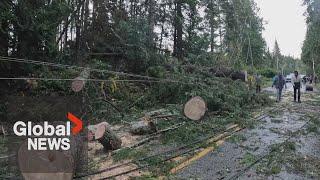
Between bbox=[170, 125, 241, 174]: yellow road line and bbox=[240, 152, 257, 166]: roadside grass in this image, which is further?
bbox=[240, 152, 257, 166]: roadside grass

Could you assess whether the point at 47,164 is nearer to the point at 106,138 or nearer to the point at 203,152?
the point at 106,138

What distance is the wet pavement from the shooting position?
20.9 ft

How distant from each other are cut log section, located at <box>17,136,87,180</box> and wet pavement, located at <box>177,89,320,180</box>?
204 centimetres

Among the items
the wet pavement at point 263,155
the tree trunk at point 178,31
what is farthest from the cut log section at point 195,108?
the tree trunk at point 178,31

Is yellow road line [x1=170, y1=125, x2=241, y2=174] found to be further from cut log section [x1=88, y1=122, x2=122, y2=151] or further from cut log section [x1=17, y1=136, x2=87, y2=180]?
cut log section [x1=17, y1=136, x2=87, y2=180]

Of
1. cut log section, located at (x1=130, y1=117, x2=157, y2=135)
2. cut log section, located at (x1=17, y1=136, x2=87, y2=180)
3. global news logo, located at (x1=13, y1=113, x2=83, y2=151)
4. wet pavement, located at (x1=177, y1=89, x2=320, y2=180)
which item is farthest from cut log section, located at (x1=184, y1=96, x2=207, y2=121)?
cut log section, located at (x1=17, y1=136, x2=87, y2=180)

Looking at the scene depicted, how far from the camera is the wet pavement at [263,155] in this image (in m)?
6.36

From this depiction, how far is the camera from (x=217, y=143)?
865cm

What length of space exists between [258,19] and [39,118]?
1854 inches

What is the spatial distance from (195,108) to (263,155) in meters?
3.58

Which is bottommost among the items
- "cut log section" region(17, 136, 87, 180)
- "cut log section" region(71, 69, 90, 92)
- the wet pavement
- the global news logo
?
the wet pavement

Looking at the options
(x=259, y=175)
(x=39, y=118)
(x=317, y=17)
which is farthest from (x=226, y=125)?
(x=317, y=17)

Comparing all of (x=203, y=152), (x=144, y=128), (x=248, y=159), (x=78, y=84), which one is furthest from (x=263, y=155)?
(x=78, y=84)

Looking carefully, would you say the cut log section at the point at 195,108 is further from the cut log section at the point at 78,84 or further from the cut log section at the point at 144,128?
the cut log section at the point at 78,84
